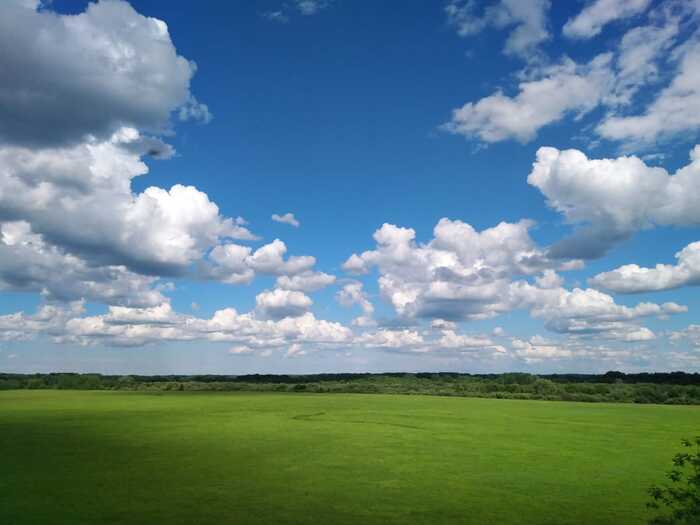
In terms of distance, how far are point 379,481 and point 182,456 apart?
863 cm

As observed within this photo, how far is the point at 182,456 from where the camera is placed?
21797 millimetres

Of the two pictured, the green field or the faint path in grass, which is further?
the faint path in grass

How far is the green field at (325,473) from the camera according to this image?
1373 centimetres

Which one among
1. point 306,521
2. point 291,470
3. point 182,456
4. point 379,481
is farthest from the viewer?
point 182,456

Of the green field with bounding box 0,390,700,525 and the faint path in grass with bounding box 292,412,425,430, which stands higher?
the faint path in grass with bounding box 292,412,425,430

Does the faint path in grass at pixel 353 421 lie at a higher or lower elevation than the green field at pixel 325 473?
higher

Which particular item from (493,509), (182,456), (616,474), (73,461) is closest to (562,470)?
(616,474)

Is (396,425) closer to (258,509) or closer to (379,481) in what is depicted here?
(379,481)

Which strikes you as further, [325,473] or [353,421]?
[353,421]

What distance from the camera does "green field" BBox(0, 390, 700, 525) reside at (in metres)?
13.7

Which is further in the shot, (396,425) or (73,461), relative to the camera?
(396,425)

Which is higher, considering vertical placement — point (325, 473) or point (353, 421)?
point (353, 421)

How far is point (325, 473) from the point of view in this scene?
18656 millimetres

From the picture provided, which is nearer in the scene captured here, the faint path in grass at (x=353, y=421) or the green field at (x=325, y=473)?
the green field at (x=325, y=473)
